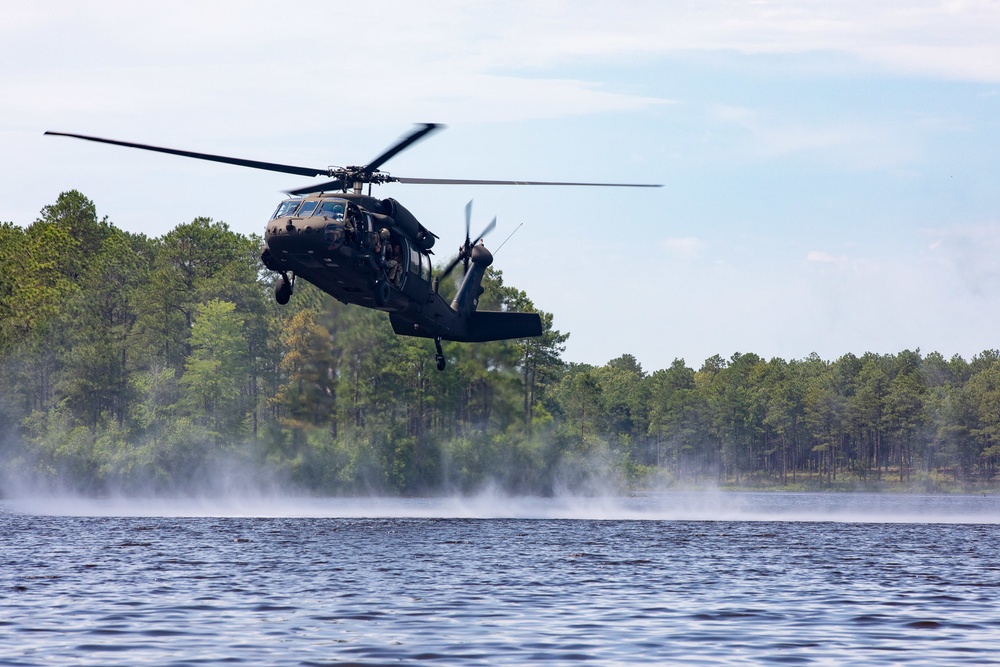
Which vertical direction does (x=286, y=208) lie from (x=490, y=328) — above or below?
above

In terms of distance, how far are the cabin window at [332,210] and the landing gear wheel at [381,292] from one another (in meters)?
2.91

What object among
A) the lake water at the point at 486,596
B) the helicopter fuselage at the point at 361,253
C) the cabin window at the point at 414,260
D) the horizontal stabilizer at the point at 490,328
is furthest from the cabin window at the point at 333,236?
the lake water at the point at 486,596

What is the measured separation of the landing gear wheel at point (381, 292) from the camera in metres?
37.8

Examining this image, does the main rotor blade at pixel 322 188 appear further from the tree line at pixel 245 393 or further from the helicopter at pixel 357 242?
the tree line at pixel 245 393

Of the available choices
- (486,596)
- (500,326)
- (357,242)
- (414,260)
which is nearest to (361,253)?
(357,242)

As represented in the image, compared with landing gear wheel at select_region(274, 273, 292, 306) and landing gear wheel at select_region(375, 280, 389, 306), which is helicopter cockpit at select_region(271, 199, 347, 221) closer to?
landing gear wheel at select_region(274, 273, 292, 306)

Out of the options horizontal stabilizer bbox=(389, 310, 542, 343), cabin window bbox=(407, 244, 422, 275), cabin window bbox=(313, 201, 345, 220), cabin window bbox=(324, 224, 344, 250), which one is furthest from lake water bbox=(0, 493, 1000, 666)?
cabin window bbox=(313, 201, 345, 220)

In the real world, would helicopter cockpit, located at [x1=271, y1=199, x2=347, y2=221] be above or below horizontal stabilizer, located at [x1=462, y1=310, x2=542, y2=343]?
above

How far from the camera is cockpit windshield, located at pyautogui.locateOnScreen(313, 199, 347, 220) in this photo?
3544 cm

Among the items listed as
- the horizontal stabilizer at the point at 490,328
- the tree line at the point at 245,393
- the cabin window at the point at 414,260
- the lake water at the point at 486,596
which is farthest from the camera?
the tree line at the point at 245,393

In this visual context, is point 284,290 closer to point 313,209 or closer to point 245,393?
point 313,209

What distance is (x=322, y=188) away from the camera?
39.3m

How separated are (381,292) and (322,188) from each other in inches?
165

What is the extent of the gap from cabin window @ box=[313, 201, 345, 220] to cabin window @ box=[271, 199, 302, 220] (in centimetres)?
86
